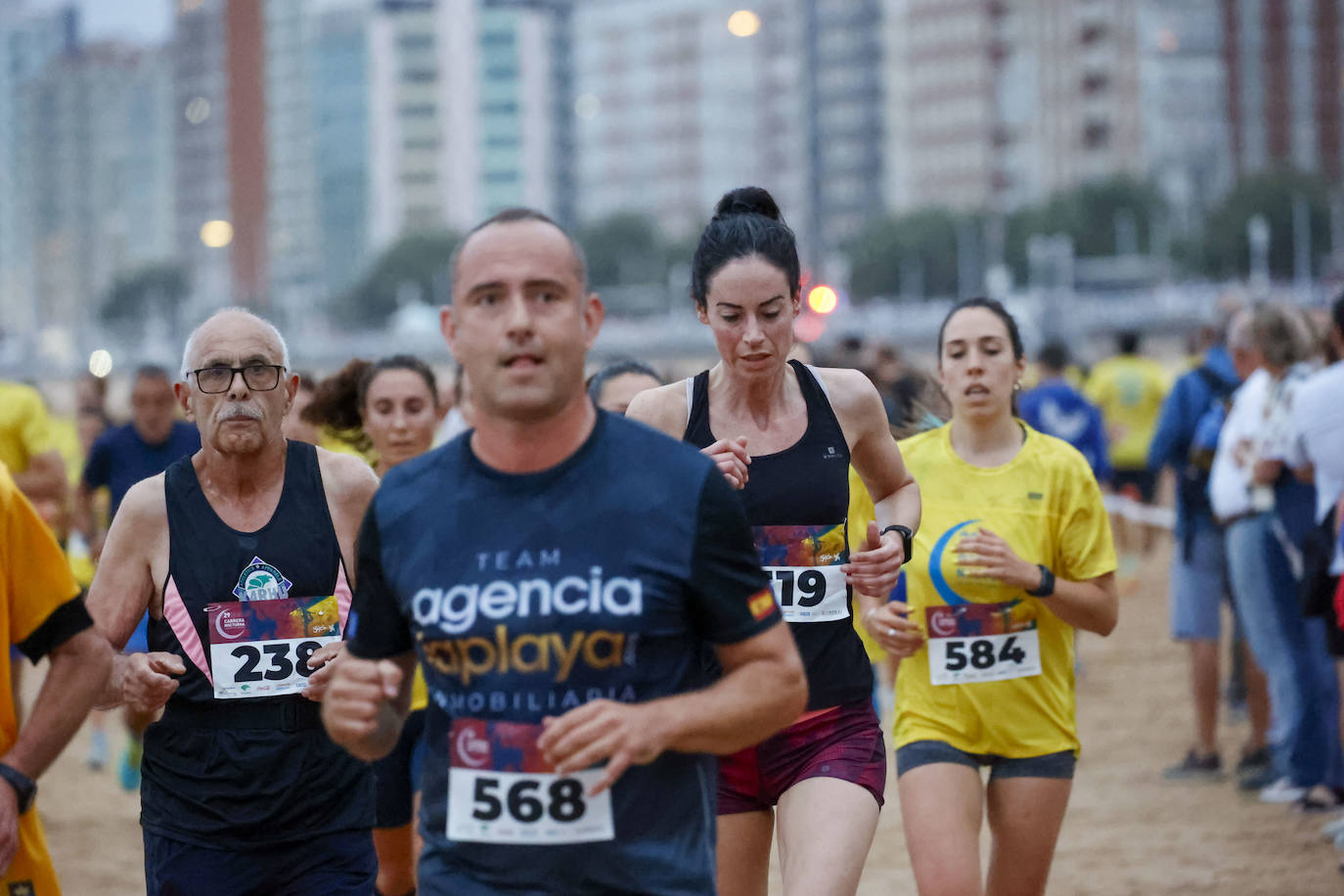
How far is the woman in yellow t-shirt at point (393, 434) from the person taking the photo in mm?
5891

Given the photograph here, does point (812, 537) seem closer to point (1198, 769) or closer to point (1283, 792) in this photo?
point (1283, 792)

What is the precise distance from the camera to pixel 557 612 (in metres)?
3.02

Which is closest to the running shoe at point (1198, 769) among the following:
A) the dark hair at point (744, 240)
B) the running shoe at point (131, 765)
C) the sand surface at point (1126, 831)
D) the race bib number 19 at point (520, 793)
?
the sand surface at point (1126, 831)

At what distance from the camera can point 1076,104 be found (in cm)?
11675

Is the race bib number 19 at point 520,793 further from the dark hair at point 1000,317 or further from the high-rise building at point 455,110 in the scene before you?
the high-rise building at point 455,110

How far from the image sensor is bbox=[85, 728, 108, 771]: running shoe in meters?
11.2

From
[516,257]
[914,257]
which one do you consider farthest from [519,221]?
[914,257]

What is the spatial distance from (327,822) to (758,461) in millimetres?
1434

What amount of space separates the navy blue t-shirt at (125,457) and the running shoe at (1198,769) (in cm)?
567

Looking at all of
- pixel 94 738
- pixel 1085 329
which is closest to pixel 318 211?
pixel 1085 329

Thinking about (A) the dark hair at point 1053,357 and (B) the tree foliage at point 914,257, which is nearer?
(A) the dark hair at point 1053,357

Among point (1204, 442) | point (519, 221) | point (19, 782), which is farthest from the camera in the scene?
point (1204, 442)

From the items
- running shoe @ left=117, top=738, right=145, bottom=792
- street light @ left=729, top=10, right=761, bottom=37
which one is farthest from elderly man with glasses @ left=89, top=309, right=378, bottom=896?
street light @ left=729, top=10, right=761, bottom=37

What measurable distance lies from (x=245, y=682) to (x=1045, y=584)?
2.33m
